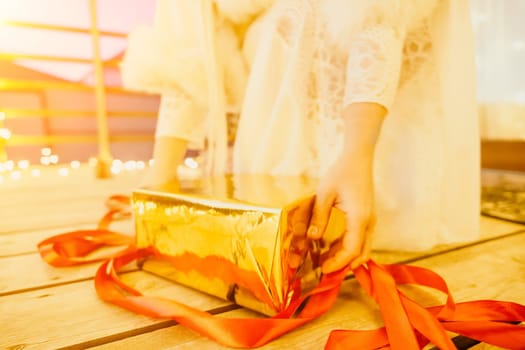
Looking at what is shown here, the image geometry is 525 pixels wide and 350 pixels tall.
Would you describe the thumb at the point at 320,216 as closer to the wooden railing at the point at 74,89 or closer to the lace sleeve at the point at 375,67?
the lace sleeve at the point at 375,67

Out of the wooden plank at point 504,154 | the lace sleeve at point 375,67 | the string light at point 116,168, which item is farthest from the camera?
the string light at point 116,168

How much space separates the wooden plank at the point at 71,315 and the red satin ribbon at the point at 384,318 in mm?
15

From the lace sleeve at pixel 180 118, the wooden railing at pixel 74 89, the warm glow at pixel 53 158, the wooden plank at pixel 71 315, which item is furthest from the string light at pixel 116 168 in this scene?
the wooden plank at pixel 71 315

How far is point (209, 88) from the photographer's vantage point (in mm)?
653

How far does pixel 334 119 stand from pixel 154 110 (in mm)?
2348

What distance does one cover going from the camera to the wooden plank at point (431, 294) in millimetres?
332

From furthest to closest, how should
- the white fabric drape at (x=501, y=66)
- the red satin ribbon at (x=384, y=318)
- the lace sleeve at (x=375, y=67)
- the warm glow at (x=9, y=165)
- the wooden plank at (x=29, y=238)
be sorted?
the warm glow at (x=9, y=165) → the white fabric drape at (x=501, y=66) → the wooden plank at (x=29, y=238) → the lace sleeve at (x=375, y=67) → the red satin ribbon at (x=384, y=318)

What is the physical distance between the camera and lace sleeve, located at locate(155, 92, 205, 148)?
0.66 metres

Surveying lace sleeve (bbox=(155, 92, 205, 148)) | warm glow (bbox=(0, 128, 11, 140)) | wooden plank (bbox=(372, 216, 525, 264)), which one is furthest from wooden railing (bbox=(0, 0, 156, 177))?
wooden plank (bbox=(372, 216, 525, 264))

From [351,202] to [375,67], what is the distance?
0.56 feet

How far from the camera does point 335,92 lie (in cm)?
56

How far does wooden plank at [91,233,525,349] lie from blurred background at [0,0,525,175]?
727 mm

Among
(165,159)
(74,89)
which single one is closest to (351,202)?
(165,159)

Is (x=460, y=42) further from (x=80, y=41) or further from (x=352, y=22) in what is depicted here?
(x=80, y=41)
